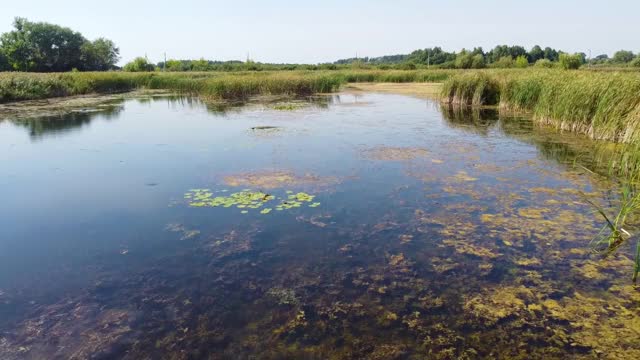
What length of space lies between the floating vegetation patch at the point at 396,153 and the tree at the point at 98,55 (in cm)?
5846

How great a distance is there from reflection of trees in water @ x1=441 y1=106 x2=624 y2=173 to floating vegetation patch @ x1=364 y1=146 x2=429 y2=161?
2.59 metres

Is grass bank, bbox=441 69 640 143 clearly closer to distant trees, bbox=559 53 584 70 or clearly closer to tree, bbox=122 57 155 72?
distant trees, bbox=559 53 584 70

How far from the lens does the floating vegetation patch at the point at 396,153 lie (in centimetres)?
902

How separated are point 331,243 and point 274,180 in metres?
2.81

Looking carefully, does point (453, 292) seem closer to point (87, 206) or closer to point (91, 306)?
Answer: point (91, 306)

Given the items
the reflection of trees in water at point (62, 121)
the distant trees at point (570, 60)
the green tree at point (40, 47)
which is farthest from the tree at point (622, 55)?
the green tree at point (40, 47)

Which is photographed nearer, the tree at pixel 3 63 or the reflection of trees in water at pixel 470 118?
the reflection of trees in water at pixel 470 118

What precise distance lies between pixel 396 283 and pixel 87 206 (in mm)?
4748

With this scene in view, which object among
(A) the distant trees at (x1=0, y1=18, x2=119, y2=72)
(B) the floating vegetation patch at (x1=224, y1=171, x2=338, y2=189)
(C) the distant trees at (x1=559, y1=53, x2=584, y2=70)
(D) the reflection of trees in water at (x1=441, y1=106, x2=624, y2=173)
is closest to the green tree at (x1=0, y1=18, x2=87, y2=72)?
(A) the distant trees at (x1=0, y1=18, x2=119, y2=72)

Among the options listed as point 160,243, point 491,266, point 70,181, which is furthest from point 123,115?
point 491,266

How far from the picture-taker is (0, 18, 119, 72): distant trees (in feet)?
168

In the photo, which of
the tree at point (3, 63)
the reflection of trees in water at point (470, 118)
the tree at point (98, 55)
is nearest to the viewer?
the reflection of trees in water at point (470, 118)

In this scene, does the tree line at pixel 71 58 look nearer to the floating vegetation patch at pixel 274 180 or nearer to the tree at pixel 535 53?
the tree at pixel 535 53

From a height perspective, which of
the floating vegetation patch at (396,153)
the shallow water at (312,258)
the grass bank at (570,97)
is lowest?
the shallow water at (312,258)
